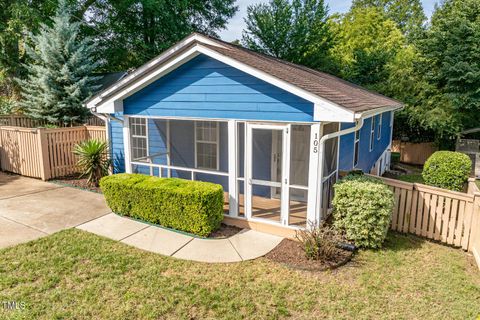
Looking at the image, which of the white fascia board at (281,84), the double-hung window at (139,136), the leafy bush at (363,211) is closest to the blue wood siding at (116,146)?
the double-hung window at (139,136)

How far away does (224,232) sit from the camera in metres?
6.72

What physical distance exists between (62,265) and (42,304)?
41.1 inches

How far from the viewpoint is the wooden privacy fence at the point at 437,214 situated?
19.9 ft

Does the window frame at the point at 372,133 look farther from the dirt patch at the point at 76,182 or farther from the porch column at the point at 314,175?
the dirt patch at the point at 76,182

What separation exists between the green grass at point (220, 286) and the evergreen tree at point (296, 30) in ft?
67.6

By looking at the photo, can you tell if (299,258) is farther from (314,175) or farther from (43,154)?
(43,154)

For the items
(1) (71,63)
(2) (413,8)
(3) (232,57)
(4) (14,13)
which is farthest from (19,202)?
(2) (413,8)

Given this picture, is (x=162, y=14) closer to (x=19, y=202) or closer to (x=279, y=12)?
(x=279, y=12)

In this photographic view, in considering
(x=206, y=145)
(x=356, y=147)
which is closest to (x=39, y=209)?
(x=206, y=145)

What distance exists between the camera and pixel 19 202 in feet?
26.7

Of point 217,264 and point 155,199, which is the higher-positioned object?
point 155,199

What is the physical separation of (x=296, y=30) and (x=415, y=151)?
12.4m

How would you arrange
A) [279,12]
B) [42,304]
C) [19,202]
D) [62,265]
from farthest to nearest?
[279,12] → [19,202] → [62,265] → [42,304]

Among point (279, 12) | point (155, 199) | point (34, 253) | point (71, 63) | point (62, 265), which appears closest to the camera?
point (62, 265)
